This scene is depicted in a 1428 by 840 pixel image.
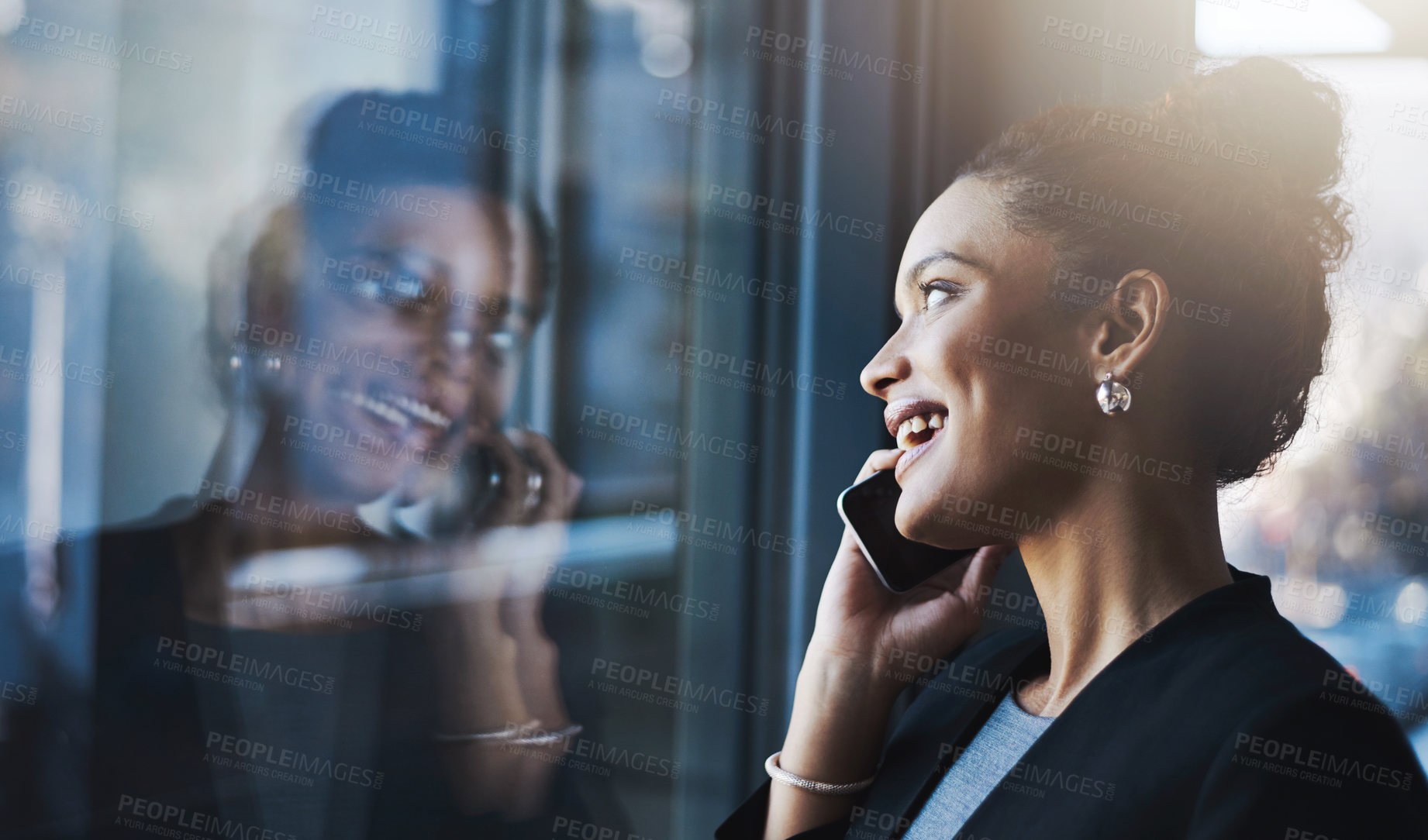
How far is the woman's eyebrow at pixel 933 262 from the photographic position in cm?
97

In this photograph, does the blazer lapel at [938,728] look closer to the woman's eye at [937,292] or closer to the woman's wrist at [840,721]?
the woman's wrist at [840,721]

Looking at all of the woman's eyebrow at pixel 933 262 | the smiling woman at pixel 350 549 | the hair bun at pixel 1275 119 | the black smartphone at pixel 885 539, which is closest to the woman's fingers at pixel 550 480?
the smiling woman at pixel 350 549

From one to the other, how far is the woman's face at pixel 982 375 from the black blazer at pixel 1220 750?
0.18m

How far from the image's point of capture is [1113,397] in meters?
0.92

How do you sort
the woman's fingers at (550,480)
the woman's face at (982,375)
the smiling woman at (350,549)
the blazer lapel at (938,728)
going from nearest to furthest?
the smiling woman at (350,549), the woman's face at (982,375), the blazer lapel at (938,728), the woman's fingers at (550,480)

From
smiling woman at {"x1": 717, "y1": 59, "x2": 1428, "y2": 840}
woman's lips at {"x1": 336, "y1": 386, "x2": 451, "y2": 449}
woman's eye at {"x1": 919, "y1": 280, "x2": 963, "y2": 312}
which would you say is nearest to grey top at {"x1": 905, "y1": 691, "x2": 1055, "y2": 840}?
smiling woman at {"x1": 717, "y1": 59, "x2": 1428, "y2": 840}

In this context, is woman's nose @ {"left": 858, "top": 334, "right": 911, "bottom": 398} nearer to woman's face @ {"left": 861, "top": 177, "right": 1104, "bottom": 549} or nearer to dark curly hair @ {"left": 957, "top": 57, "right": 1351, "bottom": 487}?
woman's face @ {"left": 861, "top": 177, "right": 1104, "bottom": 549}

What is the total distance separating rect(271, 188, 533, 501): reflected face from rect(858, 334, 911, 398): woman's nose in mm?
413

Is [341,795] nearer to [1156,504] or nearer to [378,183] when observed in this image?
[378,183]

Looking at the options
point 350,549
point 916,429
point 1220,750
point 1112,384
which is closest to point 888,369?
point 916,429

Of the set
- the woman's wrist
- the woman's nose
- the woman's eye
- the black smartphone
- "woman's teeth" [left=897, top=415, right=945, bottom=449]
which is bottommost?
the woman's wrist

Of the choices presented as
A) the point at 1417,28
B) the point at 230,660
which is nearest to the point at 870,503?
the point at 230,660

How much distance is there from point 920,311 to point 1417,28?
0.72 meters

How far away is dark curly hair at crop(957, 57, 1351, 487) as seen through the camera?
3.04 feet
